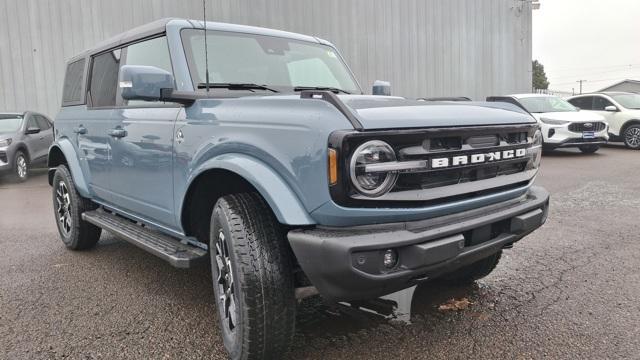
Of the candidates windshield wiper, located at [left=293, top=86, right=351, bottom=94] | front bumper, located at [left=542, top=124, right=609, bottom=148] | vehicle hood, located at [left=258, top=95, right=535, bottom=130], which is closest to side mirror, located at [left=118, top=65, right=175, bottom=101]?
vehicle hood, located at [left=258, top=95, right=535, bottom=130]

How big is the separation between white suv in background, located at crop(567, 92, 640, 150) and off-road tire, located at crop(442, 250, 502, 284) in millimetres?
12381

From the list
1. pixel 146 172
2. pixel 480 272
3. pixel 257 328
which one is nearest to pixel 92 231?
pixel 146 172

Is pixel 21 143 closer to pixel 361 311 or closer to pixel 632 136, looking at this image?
pixel 361 311

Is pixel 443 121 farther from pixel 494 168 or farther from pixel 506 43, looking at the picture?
pixel 506 43

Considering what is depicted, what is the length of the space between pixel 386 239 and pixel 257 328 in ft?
2.58

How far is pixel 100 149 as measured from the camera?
4281 millimetres

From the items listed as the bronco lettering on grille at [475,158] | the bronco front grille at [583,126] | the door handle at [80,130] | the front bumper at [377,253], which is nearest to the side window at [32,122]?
the door handle at [80,130]

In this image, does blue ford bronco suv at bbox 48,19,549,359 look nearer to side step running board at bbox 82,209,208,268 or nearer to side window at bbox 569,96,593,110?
side step running board at bbox 82,209,208,268

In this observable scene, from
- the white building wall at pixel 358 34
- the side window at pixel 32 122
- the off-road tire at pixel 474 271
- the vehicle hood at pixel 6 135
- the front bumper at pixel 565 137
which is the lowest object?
the off-road tire at pixel 474 271

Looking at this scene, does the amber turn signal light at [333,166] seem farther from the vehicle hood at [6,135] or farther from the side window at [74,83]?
the vehicle hood at [6,135]

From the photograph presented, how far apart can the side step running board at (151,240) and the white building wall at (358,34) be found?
1122 cm

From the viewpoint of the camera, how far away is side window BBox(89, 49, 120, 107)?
4375 mm

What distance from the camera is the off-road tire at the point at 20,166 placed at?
438 inches

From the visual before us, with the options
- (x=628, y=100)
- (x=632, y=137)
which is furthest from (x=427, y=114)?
(x=628, y=100)
